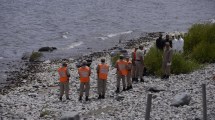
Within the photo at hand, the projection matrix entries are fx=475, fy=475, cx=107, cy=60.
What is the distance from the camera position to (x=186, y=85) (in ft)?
73.1

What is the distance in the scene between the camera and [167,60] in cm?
2397

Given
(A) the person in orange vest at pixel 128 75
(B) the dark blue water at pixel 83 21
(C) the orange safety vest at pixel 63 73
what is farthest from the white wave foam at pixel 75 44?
(C) the orange safety vest at pixel 63 73

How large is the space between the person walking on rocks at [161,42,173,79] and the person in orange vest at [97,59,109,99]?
3.64m

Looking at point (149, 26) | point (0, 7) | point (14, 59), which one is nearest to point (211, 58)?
point (14, 59)

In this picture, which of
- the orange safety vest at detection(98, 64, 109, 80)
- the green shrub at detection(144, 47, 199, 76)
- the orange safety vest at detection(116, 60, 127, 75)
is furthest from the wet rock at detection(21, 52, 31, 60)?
the orange safety vest at detection(98, 64, 109, 80)

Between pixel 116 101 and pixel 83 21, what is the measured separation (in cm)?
4946

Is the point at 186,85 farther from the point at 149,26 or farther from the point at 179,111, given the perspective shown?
the point at 149,26

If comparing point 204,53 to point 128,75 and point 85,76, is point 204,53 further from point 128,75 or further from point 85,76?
point 85,76

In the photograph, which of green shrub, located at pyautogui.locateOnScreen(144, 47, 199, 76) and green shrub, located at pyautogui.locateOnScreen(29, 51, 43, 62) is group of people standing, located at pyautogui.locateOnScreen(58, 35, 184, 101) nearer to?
green shrub, located at pyautogui.locateOnScreen(144, 47, 199, 76)

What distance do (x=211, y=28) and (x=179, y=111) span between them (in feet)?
43.0

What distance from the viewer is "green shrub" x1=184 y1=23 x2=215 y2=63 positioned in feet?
92.1

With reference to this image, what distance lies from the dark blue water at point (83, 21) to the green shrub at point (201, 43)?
17309 millimetres

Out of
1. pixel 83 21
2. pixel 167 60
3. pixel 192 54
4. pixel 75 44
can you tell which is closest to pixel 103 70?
pixel 167 60

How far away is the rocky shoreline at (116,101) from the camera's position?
1798cm
